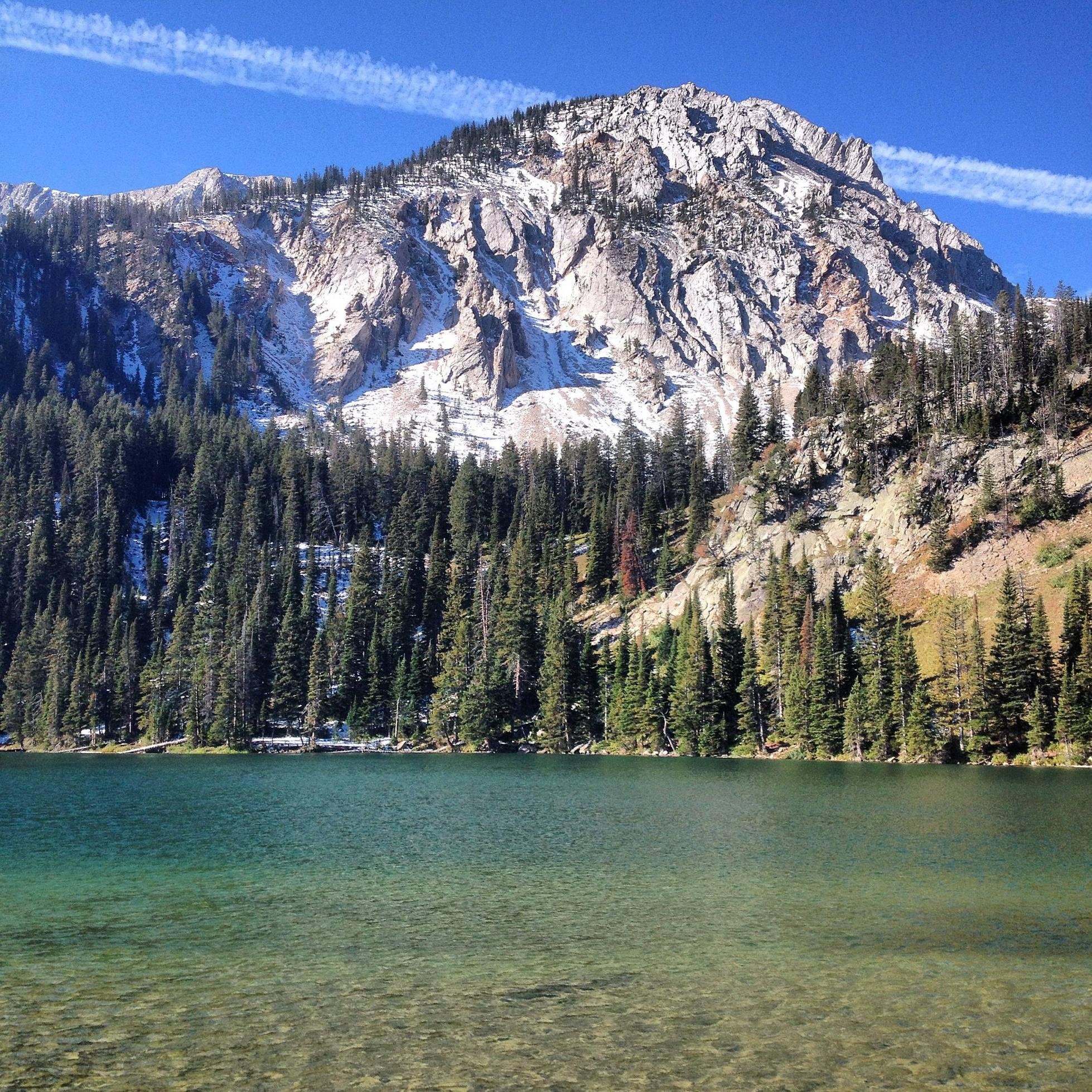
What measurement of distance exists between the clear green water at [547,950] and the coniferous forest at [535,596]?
4851 centimetres

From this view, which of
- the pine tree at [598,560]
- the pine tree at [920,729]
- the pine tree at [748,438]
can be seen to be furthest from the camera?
the pine tree at [748,438]

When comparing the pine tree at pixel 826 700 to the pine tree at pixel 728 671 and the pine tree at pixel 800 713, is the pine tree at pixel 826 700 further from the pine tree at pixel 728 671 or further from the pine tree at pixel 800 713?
the pine tree at pixel 728 671

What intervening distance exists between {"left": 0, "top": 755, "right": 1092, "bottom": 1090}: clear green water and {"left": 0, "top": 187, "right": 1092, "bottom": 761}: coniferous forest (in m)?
48.5

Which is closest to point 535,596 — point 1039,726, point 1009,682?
point 1009,682

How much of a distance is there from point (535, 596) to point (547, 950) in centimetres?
12185

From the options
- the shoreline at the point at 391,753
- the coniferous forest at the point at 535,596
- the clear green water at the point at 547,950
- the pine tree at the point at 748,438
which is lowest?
the shoreline at the point at 391,753

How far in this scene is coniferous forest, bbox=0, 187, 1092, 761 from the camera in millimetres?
98188

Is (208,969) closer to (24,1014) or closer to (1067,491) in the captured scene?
(24,1014)

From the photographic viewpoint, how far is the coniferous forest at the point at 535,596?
9819cm

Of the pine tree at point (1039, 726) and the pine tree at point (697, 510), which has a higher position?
the pine tree at point (697, 510)

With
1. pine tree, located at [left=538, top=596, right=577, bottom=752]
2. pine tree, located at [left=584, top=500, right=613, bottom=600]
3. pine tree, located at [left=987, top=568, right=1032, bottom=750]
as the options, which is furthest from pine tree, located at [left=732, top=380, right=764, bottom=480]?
pine tree, located at [left=987, top=568, right=1032, bottom=750]

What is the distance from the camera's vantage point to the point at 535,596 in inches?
5714

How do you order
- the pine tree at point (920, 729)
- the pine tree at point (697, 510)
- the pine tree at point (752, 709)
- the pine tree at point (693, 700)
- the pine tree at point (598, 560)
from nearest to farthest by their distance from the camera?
the pine tree at point (920, 729) < the pine tree at point (752, 709) < the pine tree at point (693, 700) < the pine tree at point (697, 510) < the pine tree at point (598, 560)

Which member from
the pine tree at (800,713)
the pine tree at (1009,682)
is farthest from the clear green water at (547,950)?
the pine tree at (800,713)
